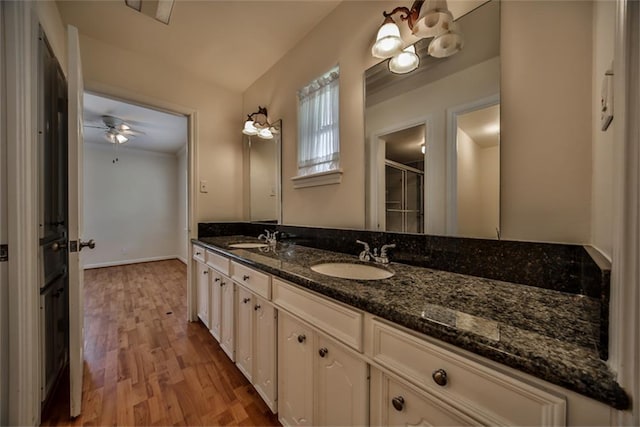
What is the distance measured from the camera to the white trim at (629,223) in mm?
348

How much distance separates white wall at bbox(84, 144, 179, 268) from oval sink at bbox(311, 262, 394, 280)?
5.04 metres

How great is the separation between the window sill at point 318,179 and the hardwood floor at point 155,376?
53.3 inches

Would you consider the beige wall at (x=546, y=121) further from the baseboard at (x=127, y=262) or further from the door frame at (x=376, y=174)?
the baseboard at (x=127, y=262)

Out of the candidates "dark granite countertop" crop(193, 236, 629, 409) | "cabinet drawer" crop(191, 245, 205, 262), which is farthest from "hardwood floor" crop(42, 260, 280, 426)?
"dark granite countertop" crop(193, 236, 629, 409)

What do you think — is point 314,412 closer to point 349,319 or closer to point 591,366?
point 349,319

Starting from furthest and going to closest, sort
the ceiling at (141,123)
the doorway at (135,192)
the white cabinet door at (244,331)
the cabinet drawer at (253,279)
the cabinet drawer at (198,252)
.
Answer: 1. the doorway at (135,192)
2. the ceiling at (141,123)
3. the cabinet drawer at (198,252)
4. the white cabinet door at (244,331)
5. the cabinet drawer at (253,279)

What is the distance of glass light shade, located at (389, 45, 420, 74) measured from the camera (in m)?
1.21

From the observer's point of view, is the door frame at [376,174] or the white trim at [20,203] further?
the door frame at [376,174]

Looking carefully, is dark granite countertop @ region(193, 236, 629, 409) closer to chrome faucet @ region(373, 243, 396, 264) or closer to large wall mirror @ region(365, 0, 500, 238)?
chrome faucet @ region(373, 243, 396, 264)

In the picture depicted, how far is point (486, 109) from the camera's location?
1008 mm

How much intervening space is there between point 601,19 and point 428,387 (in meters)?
1.13

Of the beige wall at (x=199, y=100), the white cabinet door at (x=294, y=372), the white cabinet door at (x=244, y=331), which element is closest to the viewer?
the white cabinet door at (x=294, y=372)

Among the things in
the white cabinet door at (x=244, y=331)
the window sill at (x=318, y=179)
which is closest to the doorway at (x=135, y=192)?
the window sill at (x=318, y=179)

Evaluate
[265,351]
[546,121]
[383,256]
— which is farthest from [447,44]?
[265,351]
